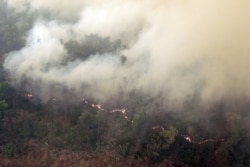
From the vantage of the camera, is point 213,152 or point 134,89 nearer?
point 213,152

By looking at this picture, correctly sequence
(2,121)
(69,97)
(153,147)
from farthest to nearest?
(69,97), (2,121), (153,147)

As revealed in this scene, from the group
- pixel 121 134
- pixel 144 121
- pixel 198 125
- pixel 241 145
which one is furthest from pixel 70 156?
pixel 241 145

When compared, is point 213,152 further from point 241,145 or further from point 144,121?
point 144,121

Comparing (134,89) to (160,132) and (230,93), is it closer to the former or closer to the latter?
(160,132)

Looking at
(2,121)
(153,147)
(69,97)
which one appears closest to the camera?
(153,147)

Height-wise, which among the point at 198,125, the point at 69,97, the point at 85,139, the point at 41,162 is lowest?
the point at 41,162

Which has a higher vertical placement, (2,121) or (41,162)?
(2,121)
